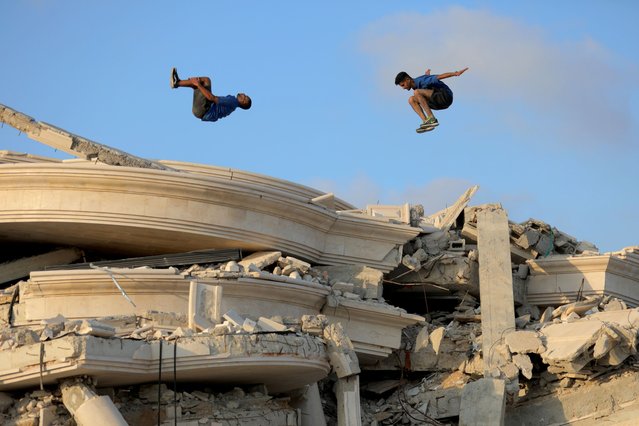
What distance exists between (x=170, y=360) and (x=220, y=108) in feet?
16.6

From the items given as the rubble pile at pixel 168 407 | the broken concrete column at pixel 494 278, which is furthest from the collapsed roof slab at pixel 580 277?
the rubble pile at pixel 168 407

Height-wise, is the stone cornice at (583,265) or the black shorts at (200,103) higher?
the black shorts at (200,103)

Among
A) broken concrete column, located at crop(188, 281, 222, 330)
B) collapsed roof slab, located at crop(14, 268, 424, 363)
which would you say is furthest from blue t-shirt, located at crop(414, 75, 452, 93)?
broken concrete column, located at crop(188, 281, 222, 330)

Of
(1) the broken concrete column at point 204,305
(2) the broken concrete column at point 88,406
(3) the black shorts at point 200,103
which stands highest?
(3) the black shorts at point 200,103

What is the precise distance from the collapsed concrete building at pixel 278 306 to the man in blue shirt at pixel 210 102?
7.14 feet

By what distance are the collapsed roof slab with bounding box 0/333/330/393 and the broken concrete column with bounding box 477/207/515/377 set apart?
5865 mm

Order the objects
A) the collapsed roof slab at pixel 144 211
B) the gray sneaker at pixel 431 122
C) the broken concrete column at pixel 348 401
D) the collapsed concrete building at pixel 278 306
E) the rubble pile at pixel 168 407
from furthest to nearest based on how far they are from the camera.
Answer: the collapsed roof slab at pixel 144 211 < the broken concrete column at pixel 348 401 < the gray sneaker at pixel 431 122 < the collapsed concrete building at pixel 278 306 < the rubble pile at pixel 168 407

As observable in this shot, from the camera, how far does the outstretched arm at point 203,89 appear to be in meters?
28.1

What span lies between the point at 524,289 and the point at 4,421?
529 inches

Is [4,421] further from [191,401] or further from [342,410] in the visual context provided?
[342,410]

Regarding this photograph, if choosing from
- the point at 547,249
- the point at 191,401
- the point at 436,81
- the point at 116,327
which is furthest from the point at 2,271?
the point at 547,249

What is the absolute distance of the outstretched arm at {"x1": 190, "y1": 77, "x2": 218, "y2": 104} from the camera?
92.1 ft

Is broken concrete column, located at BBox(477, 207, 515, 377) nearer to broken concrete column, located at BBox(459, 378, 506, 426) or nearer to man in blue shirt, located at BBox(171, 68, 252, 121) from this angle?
broken concrete column, located at BBox(459, 378, 506, 426)

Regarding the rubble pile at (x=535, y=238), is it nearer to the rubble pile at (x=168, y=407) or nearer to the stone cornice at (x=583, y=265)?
the stone cornice at (x=583, y=265)
